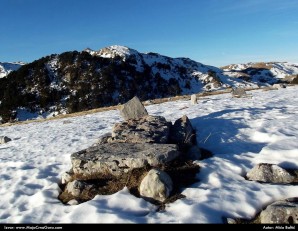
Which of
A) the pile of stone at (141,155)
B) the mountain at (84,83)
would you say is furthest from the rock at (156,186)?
the mountain at (84,83)

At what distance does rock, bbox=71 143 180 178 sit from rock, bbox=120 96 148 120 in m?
5.18

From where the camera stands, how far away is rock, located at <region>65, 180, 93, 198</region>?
1001cm

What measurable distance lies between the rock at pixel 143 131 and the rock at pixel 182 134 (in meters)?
0.29

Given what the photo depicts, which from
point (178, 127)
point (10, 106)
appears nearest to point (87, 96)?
point (10, 106)

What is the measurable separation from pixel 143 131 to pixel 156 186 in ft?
12.8

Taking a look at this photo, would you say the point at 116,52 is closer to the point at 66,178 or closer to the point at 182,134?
the point at 182,134

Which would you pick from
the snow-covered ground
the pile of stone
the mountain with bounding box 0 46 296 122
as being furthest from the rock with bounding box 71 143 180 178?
the mountain with bounding box 0 46 296 122

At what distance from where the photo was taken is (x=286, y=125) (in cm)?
1474

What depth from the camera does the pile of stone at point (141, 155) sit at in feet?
31.3

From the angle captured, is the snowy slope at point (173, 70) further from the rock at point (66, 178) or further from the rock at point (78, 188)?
the rock at point (78, 188)

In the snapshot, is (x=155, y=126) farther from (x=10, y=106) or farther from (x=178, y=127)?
(x=10, y=106)

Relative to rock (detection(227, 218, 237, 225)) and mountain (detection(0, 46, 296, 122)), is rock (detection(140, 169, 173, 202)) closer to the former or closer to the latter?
rock (detection(227, 218, 237, 225))
